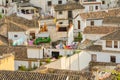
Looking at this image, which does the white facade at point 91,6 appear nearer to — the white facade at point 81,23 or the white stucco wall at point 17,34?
the white facade at point 81,23

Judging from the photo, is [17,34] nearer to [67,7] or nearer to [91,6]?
[67,7]

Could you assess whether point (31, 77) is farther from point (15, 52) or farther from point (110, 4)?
point (110, 4)

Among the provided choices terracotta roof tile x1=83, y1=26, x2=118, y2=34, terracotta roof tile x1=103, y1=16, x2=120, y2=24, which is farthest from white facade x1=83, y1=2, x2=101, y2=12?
terracotta roof tile x1=83, y1=26, x2=118, y2=34

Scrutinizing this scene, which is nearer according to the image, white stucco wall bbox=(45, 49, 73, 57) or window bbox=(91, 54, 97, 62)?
white stucco wall bbox=(45, 49, 73, 57)

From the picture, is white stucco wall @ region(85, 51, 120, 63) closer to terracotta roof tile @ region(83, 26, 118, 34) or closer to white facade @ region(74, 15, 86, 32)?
terracotta roof tile @ region(83, 26, 118, 34)

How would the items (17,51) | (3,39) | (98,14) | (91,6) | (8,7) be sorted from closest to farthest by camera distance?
(17,51) < (3,39) < (98,14) < (91,6) < (8,7)

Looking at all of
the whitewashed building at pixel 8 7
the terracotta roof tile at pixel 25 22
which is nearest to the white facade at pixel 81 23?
the terracotta roof tile at pixel 25 22

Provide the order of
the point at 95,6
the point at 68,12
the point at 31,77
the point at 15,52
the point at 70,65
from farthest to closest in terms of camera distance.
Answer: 1. the point at 95,6
2. the point at 68,12
3. the point at 15,52
4. the point at 70,65
5. the point at 31,77

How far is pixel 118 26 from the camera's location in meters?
45.0

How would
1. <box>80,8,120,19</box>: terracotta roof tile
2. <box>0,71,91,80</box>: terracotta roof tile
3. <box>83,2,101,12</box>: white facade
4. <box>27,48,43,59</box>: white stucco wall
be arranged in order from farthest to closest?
<box>83,2,101,12</box>: white facade < <box>80,8,120,19</box>: terracotta roof tile < <box>27,48,43,59</box>: white stucco wall < <box>0,71,91,80</box>: terracotta roof tile

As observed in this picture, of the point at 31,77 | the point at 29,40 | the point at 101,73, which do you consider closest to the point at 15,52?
the point at 29,40

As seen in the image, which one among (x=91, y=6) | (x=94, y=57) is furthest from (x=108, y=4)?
(x=94, y=57)

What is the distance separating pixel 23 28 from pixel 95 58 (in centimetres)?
1221

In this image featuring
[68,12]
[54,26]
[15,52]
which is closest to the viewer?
[15,52]
